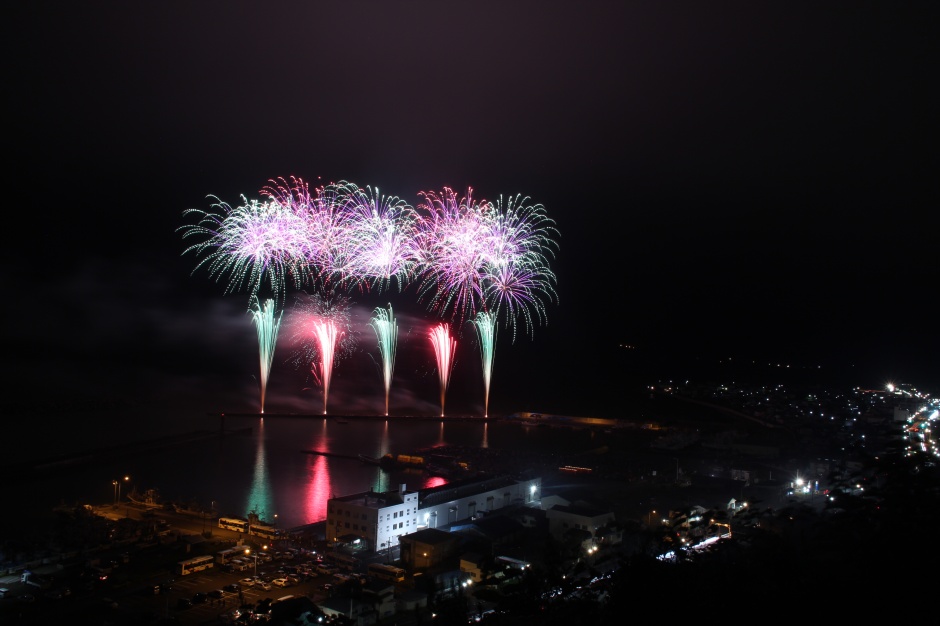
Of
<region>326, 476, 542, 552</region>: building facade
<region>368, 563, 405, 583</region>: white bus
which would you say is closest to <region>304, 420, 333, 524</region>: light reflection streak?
<region>326, 476, 542, 552</region>: building facade

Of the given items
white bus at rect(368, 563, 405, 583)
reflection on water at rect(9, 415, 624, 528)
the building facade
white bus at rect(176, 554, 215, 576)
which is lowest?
reflection on water at rect(9, 415, 624, 528)

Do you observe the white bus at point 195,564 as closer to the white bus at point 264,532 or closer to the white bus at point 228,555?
the white bus at point 228,555

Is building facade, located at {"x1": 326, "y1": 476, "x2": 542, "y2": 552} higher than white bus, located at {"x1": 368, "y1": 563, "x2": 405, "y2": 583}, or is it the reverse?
building facade, located at {"x1": 326, "y1": 476, "x2": 542, "y2": 552}

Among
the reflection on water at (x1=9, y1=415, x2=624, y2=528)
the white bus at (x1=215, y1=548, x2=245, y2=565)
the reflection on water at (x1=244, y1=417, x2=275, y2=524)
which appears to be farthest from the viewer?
the reflection on water at (x1=9, y1=415, x2=624, y2=528)

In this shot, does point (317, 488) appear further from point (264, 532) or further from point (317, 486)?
point (264, 532)

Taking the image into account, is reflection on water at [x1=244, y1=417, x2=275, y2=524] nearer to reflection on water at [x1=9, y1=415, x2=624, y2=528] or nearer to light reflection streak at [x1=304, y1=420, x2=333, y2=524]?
reflection on water at [x1=9, y1=415, x2=624, y2=528]

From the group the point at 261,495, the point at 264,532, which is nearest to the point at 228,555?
the point at 264,532

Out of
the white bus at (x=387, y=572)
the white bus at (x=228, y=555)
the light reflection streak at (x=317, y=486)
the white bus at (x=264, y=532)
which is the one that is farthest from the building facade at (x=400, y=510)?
the light reflection streak at (x=317, y=486)
